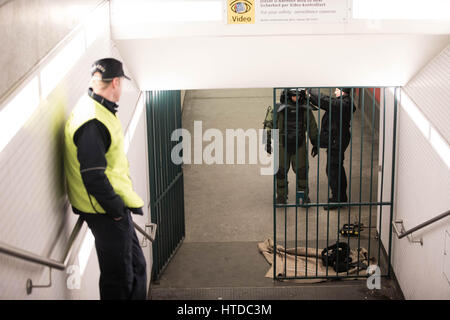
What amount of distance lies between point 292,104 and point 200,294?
8.43 ft

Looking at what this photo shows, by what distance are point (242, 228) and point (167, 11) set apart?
11.5 ft

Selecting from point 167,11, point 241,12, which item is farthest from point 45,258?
point 241,12

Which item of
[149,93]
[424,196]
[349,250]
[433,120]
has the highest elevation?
[149,93]

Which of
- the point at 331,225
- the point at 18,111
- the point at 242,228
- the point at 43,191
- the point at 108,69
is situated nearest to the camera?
the point at 18,111

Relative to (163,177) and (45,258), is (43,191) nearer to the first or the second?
(45,258)

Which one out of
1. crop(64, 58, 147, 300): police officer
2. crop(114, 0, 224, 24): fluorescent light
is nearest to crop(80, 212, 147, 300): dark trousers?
crop(64, 58, 147, 300): police officer

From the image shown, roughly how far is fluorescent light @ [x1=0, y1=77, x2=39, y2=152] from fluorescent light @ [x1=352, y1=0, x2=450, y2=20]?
273 centimetres

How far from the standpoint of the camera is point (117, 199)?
3297mm

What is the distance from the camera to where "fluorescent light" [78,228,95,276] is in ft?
12.0

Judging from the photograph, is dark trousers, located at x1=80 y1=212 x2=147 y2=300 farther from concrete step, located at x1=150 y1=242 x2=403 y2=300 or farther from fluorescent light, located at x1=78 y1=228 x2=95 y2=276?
concrete step, located at x1=150 y1=242 x2=403 y2=300

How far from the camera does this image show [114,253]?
348cm
